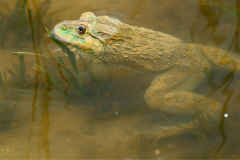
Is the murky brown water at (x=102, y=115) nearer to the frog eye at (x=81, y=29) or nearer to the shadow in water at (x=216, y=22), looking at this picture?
the shadow in water at (x=216, y=22)

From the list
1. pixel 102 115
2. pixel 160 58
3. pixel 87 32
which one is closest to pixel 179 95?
pixel 160 58

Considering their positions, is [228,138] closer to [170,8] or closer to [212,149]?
[212,149]

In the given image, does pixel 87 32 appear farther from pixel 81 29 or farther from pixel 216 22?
pixel 216 22

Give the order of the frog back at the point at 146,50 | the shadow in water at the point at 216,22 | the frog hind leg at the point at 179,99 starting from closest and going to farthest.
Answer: the frog hind leg at the point at 179,99
the frog back at the point at 146,50
the shadow in water at the point at 216,22

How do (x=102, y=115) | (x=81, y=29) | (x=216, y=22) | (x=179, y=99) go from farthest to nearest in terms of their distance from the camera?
(x=216, y=22) → (x=81, y=29) → (x=102, y=115) → (x=179, y=99)

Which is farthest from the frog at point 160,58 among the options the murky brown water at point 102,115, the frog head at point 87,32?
the murky brown water at point 102,115

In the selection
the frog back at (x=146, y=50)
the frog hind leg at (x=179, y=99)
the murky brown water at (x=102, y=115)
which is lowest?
the murky brown water at (x=102, y=115)

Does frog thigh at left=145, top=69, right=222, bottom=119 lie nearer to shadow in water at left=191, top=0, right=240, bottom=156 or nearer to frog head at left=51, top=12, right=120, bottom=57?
shadow in water at left=191, top=0, right=240, bottom=156
